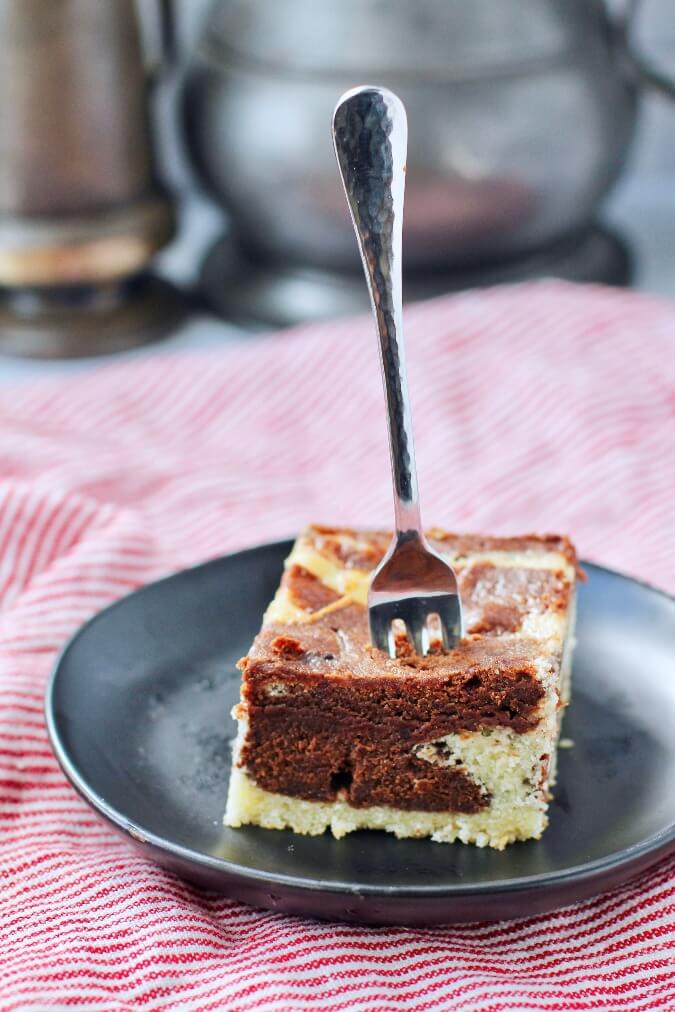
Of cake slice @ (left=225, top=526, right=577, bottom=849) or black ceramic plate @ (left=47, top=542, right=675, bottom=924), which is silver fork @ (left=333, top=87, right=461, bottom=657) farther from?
black ceramic plate @ (left=47, top=542, right=675, bottom=924)


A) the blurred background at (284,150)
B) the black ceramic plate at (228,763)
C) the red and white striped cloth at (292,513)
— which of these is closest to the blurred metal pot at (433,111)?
the blurred background at (284,150)

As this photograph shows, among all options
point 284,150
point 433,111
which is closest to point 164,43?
point 284,150

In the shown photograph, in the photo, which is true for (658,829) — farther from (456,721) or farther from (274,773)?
(274,773)

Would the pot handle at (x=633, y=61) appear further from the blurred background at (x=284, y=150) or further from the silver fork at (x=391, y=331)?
the silver fork at (x=391, y=331)

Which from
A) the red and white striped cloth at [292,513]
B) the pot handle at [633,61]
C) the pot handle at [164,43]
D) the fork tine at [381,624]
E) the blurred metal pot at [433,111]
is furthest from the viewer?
the pot handle at [164,43]

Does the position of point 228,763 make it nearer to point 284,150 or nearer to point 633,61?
point 284,150

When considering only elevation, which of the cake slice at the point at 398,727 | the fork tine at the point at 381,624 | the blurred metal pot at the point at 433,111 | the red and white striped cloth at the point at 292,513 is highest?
the blurred metal pot at the point at 433,111
